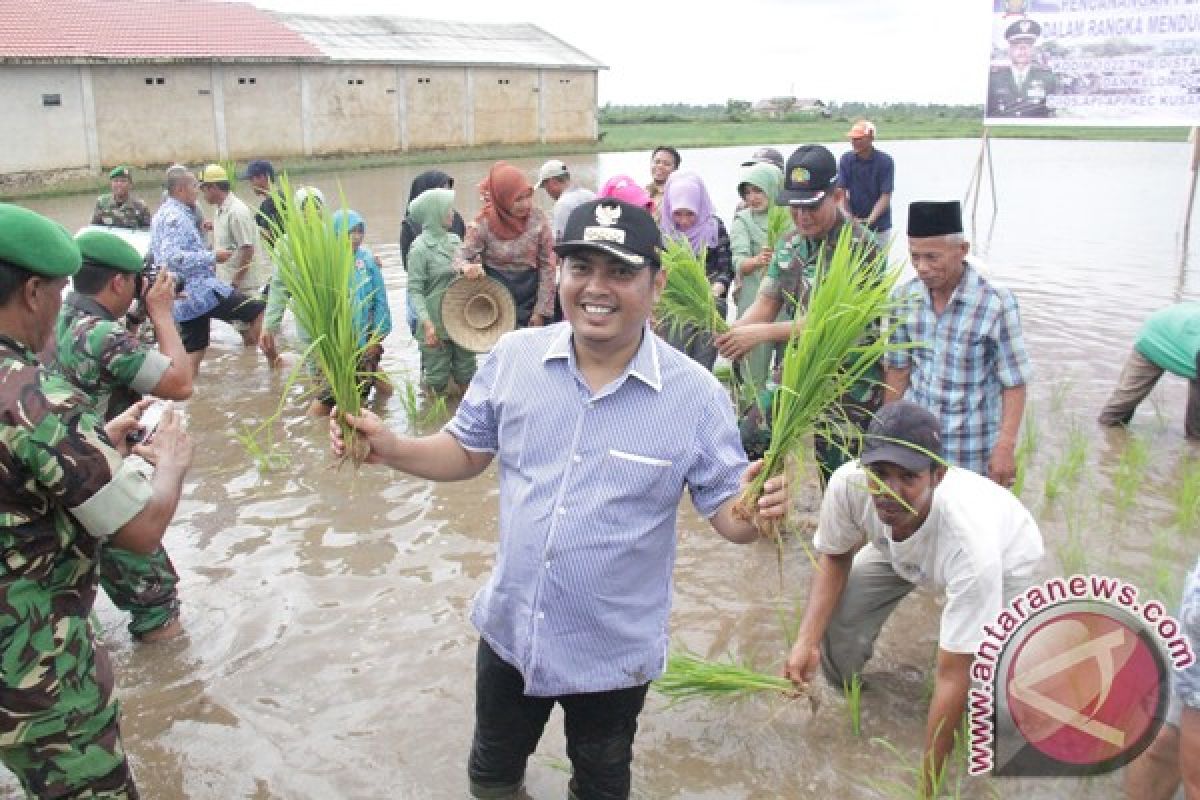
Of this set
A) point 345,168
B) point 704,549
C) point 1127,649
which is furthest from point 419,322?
point 345,168

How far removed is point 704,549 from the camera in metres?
4.83

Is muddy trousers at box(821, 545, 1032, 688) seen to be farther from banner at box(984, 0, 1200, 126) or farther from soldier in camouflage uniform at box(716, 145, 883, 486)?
banner at box(984, 0, 1200, 126)

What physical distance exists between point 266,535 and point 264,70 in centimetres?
2303

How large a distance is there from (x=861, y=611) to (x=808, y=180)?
188 cm

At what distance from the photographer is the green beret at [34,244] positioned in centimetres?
207

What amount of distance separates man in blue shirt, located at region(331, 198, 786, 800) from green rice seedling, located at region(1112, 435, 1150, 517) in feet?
12.5

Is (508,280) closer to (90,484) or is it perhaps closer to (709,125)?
(90,484)

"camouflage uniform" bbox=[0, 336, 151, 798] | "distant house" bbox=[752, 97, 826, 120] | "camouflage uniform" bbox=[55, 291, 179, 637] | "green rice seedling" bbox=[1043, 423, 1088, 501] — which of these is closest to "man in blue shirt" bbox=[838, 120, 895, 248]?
"green rice seedling" bbox=[1043, 423, 1088, 501]

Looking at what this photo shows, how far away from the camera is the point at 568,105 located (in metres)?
33.1

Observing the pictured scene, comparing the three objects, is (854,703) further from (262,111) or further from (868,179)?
(262,111)

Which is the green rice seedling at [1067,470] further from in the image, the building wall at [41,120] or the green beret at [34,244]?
the building wall at [41,120]

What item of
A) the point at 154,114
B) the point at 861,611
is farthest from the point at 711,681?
the point at 154,114

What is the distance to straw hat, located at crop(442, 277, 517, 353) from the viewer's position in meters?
6.36

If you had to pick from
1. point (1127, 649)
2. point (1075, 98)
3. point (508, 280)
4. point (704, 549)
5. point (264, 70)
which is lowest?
point (704, 549)
